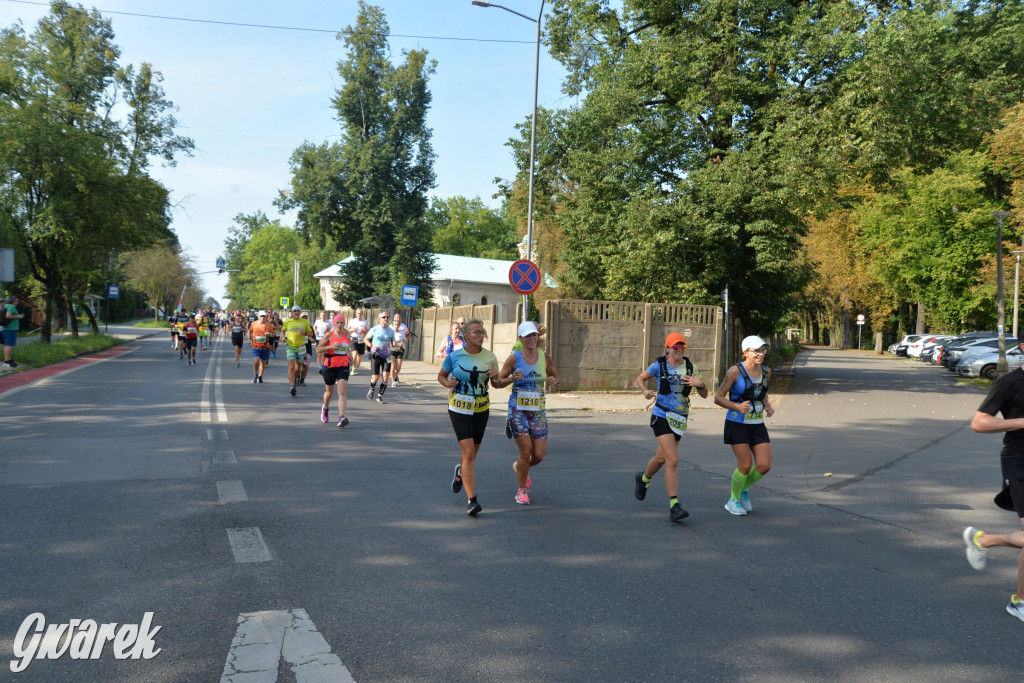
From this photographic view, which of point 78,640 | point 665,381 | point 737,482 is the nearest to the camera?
point 78,640

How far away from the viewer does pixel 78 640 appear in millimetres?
4043

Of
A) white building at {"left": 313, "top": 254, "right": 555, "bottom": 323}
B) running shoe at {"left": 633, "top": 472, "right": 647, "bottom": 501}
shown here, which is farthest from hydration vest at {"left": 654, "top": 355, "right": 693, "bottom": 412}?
white building at {"left": 313, "top": 254, "right": 555, "bottom": 323}

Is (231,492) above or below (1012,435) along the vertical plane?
below

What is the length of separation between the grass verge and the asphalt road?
1353 centimetres

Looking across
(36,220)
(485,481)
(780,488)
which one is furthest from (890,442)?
(36,220)

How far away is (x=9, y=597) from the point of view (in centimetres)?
455

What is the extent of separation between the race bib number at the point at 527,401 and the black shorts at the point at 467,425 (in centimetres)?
43

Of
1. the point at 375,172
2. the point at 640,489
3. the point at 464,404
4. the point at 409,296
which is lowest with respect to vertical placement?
the point at 640,489

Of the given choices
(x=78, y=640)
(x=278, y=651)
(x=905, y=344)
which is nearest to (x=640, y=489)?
(x=278, y=651)

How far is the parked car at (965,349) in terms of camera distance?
Result: 1257 inches

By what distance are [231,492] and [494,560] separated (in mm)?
3043

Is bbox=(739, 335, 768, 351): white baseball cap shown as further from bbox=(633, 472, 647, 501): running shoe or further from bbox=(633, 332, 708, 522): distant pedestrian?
bbox=(633, 472, 647, 501): running shoe

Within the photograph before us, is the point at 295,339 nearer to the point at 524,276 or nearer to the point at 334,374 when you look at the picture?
the point at 334,374

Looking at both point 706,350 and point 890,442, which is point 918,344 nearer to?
point 706,350
